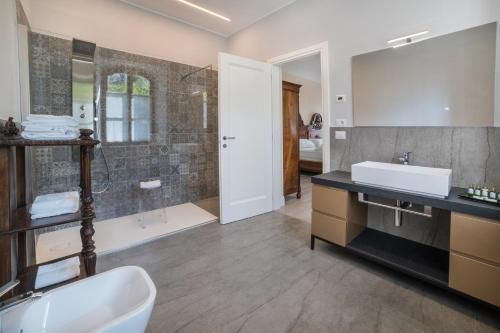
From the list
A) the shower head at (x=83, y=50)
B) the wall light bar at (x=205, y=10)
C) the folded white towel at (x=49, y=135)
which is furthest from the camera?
the wall light bar at (x=205, y=10)

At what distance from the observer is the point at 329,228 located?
2.31m

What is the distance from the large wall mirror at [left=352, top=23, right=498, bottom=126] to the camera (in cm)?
186

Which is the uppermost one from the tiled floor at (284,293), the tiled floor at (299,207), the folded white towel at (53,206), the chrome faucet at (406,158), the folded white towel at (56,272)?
the chrome faucet at (406,158)

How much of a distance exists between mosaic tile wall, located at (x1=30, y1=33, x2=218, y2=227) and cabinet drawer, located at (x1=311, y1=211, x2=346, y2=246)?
2.32 m

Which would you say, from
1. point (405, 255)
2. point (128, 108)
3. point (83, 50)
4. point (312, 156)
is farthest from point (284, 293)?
point (312, 156)

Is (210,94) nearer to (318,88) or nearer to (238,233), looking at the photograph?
(238,233)

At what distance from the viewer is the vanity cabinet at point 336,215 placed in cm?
221

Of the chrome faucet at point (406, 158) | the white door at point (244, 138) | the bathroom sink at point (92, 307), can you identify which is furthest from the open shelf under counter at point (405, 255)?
the bathroom sink at point (92, 307)

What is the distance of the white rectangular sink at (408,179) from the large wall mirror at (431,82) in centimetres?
48

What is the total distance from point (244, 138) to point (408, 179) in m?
1.99

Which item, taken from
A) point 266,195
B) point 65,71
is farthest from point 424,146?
point 65,71

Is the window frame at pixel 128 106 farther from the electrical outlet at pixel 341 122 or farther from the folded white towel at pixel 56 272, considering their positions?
the electrical outlet at pixel 341 122

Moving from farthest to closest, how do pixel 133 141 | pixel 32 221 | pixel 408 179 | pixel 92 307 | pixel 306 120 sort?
pixel 306 120 → pixel 133 141 → pixel 408 179 → pixel 32 221 → pixel 92 307

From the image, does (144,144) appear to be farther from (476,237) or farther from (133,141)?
(476,237)
